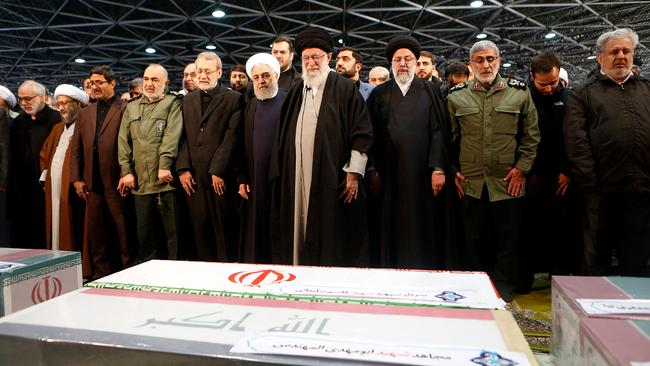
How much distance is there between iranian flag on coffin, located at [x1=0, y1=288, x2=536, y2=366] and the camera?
70cm

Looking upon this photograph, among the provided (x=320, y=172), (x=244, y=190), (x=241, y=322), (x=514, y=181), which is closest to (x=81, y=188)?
(x=244, y=190)

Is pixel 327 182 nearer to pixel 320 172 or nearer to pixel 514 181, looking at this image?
pixel 320 172

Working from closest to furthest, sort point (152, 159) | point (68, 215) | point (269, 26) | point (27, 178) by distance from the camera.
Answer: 1. point (152, 159)
2. point (68, 215)
3. point (27, 178)
4. point (269, 26)

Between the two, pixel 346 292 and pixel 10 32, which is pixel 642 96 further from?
pixel 10 32

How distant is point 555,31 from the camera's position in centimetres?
1392

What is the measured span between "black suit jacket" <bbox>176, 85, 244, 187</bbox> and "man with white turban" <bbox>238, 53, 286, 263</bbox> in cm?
11

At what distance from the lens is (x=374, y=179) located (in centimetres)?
328

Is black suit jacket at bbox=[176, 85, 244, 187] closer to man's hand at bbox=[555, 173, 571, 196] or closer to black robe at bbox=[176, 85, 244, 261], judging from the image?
black robe at bbox=[176, 85, 244, 261]

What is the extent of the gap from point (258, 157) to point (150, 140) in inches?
38.2

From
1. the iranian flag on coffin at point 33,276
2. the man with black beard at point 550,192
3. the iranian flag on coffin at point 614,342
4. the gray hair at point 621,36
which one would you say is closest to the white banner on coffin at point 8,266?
the iranian flag on coffin at point 33,276

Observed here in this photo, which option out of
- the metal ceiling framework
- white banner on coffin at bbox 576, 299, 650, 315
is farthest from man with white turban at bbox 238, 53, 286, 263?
the metal ceiling framework

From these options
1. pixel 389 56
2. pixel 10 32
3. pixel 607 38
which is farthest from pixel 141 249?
pixel 10 32

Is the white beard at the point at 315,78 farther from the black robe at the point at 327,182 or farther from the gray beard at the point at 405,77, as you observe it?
the gray beard at the point at 405,77

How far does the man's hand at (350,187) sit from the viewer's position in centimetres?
298
